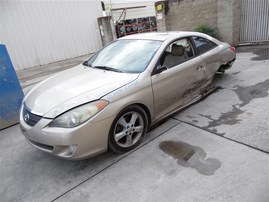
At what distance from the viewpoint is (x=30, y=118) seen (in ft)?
8.95

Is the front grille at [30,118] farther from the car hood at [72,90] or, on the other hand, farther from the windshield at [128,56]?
the windshield at [128,56]

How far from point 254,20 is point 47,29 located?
29.7ft

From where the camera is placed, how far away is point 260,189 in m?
2.17

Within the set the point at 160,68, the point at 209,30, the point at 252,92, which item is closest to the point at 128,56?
the point at 160,68

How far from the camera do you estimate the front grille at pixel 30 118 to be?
2.63 metres

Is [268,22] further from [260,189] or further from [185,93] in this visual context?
[260,189]

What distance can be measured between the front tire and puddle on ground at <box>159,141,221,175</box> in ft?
1.14

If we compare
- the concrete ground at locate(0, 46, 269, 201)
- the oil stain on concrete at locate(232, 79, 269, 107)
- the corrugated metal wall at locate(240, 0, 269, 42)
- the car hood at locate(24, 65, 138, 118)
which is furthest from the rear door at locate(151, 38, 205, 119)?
the corrugated metal wall at locate(240, 0, 269, 42)

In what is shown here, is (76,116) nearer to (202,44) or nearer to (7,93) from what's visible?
(7,93)

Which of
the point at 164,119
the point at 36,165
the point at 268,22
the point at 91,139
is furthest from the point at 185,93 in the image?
the point at 268,22

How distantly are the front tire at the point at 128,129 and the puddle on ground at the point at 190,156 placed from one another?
346 millimetres

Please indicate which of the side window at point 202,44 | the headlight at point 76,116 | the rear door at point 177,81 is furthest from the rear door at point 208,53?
the headlight at point 76,116

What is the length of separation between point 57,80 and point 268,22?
7412 millimetres

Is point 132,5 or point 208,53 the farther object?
point 132,5
